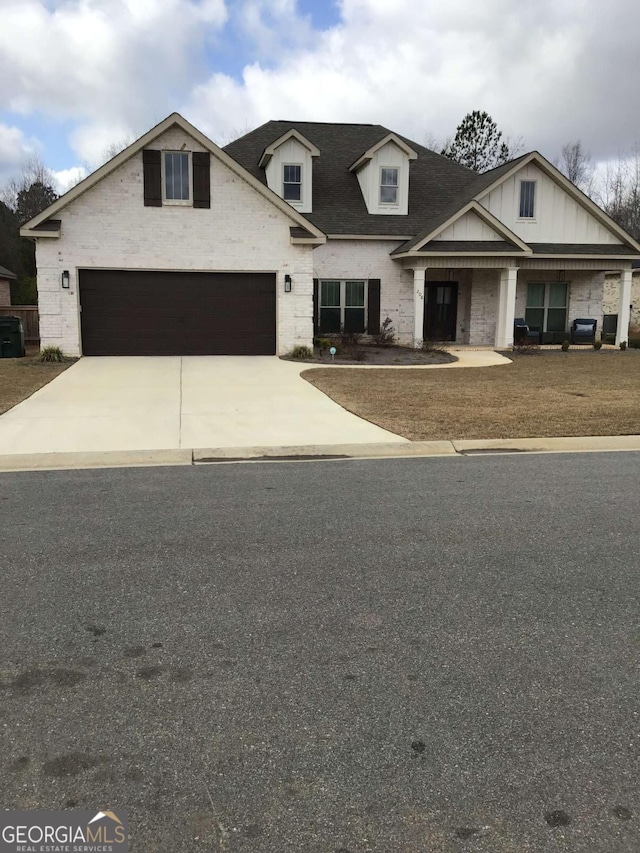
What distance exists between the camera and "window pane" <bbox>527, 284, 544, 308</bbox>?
26.2 meters

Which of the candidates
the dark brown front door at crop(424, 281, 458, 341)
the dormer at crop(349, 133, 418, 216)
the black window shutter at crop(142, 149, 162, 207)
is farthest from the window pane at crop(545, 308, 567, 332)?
the black window shutter at crop(142, 149, 162, 207)

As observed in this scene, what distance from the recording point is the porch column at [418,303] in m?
23.3

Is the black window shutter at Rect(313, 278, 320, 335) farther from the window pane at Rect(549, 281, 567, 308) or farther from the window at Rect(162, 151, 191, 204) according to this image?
the window pane at Rect(549, 281, 567, 308)

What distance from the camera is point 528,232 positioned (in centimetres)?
2509

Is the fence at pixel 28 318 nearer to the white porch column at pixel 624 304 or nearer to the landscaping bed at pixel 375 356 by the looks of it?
the landscaping bed at pixel 375 356

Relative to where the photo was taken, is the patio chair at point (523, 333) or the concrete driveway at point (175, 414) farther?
the patio chair at point (523, 333)

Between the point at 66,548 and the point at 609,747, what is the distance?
3953 mm

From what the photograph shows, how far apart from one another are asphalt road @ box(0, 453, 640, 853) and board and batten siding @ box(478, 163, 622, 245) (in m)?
20.6

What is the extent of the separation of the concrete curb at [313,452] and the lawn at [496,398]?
34 centimetres

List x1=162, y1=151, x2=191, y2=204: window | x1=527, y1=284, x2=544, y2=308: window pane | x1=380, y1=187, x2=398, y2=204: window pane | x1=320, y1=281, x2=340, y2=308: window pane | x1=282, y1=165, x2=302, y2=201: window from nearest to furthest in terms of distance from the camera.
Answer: x1=162, y1=151, x2=191, y2=204: window, x1=320, y1=281, x2=340, y2=308: window pane, x1=282, y1=165, x2=302, y2=201: window, x1=380, y1=187, x2=398, y2=204: window pane, x1=527, y1=284, x2=544, y2=308: window pane

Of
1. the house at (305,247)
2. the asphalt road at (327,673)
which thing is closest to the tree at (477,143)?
the house at (305,247)

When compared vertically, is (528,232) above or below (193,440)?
above

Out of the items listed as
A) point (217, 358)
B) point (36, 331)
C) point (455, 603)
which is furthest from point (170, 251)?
point (455, 603)

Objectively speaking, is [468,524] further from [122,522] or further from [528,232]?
[528,232]
